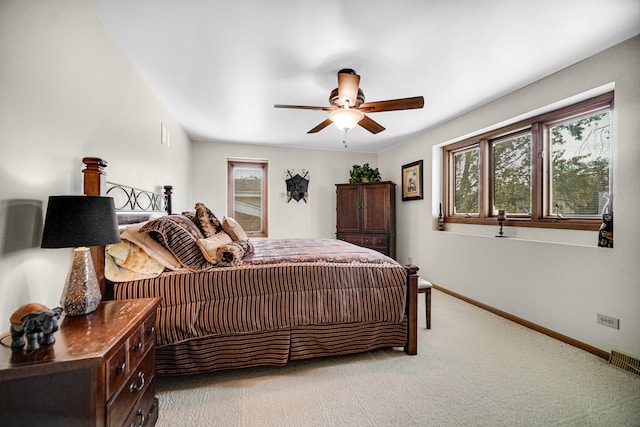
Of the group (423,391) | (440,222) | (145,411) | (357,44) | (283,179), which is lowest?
(423,391)

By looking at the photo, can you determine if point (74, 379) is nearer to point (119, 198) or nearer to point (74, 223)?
point (74, 223)

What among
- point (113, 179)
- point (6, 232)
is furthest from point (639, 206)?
point (113, 179)

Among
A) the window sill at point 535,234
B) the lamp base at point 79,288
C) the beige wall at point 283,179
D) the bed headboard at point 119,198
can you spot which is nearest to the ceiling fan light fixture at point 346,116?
the bed headboard at point 119,198

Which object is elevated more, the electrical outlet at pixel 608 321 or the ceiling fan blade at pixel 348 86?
the ceiling fan blade at pixel 348 86

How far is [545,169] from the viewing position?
274 centimetres

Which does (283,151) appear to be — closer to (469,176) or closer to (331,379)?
(469,176)

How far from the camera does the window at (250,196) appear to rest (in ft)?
16.4

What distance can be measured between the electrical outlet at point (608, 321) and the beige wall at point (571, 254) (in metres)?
0.03

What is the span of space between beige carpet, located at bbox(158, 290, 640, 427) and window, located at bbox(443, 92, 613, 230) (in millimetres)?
1311

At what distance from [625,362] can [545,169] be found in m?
1.76

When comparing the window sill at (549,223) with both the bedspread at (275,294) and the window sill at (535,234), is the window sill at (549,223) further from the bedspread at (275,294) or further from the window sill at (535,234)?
the bedspread at (275,294)

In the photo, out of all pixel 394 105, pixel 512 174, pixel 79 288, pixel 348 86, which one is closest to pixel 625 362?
pixel 512 174

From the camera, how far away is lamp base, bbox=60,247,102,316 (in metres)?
1.18

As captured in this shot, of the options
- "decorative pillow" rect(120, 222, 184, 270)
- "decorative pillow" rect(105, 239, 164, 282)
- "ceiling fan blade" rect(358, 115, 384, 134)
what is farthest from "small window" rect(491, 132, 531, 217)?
"decorative pillow" rect(105, 239, 164, 282)
